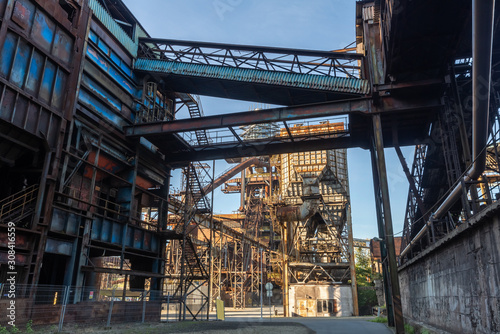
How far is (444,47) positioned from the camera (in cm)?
1288

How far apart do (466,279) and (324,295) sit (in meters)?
23.0

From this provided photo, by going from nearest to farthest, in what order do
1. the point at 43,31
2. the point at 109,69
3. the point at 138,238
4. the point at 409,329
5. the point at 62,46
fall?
the point at 409,329, the point at 43,31, the point at 62,46, the point at 109,69, the point at 138,238

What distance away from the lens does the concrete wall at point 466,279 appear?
248 inches

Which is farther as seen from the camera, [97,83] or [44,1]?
[97,83]

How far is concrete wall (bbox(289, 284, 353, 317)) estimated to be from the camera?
29.1m

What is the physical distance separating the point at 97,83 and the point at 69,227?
23.1 ft

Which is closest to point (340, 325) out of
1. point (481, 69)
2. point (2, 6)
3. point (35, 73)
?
point (481, 69)

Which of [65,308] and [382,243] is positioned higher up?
[382,243]

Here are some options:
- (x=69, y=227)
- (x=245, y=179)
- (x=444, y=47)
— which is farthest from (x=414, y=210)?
(x=245, y=179)

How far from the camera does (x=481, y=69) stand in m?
6.07

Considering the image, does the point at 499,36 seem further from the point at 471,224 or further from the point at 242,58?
the point at 242,58

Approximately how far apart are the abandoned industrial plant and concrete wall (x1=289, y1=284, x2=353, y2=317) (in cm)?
1095

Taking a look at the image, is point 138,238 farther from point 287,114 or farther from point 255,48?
point 255,48

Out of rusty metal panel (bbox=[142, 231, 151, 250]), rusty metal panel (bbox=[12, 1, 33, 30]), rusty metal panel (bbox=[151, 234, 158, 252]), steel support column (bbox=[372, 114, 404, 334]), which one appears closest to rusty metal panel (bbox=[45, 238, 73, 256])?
rusty metal panel (bbox=[142, 231, 151, 250])
